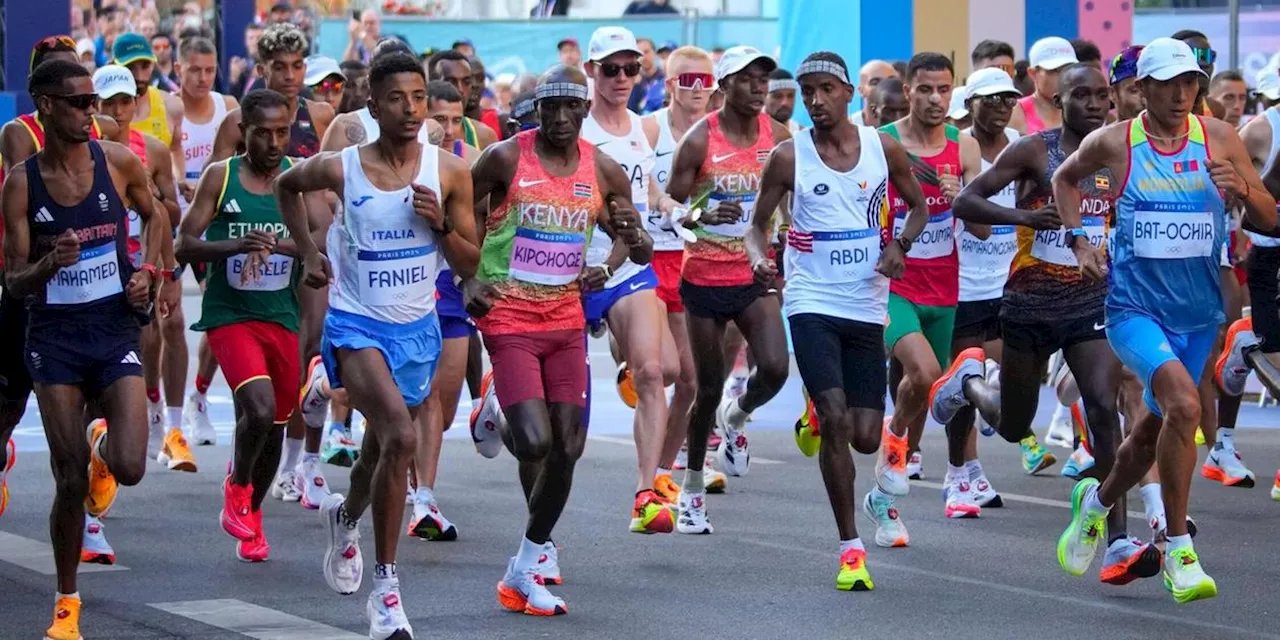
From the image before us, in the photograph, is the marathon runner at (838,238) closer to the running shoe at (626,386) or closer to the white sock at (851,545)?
the white sock at (851,545)

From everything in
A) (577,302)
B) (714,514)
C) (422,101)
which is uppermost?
(422,101)

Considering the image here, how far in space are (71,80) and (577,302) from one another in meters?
2.13

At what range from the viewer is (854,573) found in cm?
895

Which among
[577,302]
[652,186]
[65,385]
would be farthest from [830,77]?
[65,385]

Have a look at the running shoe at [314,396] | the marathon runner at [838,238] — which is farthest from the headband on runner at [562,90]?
the running shoe at [314,396]

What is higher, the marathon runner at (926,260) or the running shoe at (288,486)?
the marathon runner at (926,260)

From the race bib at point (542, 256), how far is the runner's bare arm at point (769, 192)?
106 cm

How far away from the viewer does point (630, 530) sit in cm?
1063

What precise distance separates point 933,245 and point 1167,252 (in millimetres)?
2415

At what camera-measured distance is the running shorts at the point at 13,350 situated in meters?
9.13

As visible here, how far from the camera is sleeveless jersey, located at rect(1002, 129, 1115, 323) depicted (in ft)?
32.1

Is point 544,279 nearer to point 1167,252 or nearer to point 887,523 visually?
point 887,523

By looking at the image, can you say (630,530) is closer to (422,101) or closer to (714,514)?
(714,514)

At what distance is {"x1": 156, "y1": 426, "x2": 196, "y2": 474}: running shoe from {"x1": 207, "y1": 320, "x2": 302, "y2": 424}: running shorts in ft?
7.96
